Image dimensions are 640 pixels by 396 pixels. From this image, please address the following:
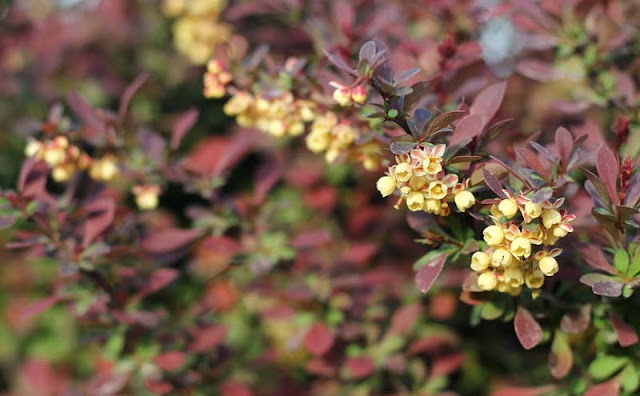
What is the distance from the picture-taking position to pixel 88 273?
1.23 metres

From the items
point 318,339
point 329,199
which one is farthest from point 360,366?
point 329,199

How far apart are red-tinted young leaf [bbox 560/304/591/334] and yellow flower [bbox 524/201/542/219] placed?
0.29m

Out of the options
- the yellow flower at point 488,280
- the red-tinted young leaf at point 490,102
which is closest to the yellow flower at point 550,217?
the yellow flower at point 488,280

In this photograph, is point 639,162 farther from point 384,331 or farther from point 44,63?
point 44,63

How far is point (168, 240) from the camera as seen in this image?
133cm

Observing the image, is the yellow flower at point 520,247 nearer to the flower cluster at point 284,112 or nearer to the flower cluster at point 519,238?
the flower cluster at point 519,238

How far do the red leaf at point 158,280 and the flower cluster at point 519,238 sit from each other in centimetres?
60

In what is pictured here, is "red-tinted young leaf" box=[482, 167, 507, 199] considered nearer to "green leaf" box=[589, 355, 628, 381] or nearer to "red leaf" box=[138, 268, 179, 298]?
"green leaf" box=[589, 355, 628, 381]

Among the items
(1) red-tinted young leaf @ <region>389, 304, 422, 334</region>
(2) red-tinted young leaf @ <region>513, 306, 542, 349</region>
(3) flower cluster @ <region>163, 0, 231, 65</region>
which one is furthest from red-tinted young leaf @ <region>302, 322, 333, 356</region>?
(3) flower cluster @ <region>163, 0, 231, 65</region>

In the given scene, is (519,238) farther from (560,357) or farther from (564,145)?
(560,357)

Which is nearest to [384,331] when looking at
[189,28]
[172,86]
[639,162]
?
[639,162]

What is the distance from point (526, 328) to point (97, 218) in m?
0.73

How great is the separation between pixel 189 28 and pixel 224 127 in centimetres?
42

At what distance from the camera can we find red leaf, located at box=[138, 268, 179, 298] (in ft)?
4.22
